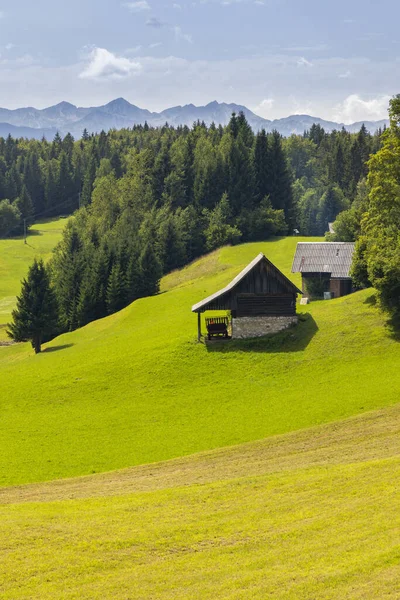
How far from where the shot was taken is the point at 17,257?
16112 cm

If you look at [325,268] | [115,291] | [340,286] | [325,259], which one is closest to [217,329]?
[325,268]

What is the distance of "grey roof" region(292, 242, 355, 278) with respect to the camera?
7238 centimetres

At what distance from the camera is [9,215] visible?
18925 cm

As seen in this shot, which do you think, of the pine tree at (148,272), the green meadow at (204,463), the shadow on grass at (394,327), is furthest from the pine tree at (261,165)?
the shadow on grass at (394,327)

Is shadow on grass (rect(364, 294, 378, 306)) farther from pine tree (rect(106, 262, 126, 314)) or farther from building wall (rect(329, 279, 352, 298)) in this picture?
pine tree (rect(106, 262, 126, 314))

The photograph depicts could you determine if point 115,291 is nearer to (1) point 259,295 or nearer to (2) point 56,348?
(2) point 56,348

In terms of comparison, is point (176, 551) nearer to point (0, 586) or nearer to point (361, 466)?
point (0, 586)

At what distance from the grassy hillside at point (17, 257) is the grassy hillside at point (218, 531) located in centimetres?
7757

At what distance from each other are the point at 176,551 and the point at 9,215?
177976 mm

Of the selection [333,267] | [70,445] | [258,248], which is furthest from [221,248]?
[70,445]

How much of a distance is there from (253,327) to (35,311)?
29056mm

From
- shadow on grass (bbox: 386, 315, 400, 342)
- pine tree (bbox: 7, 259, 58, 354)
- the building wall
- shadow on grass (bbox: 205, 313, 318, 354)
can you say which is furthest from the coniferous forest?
shadow on grass (bbox: 386, 315, 400, 342)

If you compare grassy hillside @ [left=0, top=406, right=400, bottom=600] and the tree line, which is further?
the tree line

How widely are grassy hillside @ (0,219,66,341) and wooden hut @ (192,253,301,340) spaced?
57.6 m
